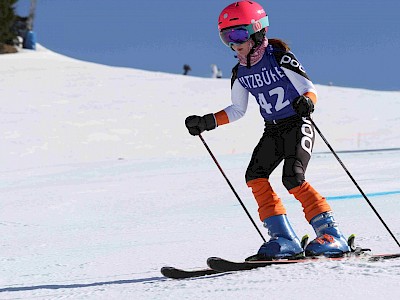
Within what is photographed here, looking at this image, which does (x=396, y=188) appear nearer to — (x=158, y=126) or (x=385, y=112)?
(x=158, y=126)

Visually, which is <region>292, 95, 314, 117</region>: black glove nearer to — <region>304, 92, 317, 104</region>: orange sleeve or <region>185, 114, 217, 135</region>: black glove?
<region>304, 92, 317, 104</region>: orange sleeve

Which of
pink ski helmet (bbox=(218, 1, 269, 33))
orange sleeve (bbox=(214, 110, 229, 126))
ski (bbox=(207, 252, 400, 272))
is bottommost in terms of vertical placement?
ski (bbox=(207, 252, 400, 272))

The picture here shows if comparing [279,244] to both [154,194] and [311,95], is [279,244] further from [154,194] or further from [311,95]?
[154,194]

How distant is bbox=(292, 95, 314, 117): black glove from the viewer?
400cm

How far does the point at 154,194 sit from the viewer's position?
9.33m

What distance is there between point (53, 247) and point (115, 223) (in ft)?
4.38

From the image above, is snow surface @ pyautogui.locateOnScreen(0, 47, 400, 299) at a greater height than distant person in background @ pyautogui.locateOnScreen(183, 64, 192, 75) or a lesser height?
lesser

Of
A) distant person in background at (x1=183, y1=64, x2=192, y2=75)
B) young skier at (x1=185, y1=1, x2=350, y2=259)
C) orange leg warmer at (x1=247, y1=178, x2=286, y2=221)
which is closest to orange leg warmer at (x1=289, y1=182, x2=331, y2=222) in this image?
young skier at (x1=185, y1=1, x2=350, y2=259)

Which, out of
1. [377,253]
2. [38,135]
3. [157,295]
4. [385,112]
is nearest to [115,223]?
[377,253]

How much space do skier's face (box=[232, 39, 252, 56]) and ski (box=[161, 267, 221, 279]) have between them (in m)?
1.23

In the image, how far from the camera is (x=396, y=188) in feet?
27.5

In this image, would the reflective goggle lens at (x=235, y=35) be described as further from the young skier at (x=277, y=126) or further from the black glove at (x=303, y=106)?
the black glove at (x=303, y=106)

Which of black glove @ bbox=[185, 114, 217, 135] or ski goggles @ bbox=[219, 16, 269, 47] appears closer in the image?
ski goggles @ bbox=[219, 16, 269, 47]

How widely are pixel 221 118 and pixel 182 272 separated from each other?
1.03 meters
